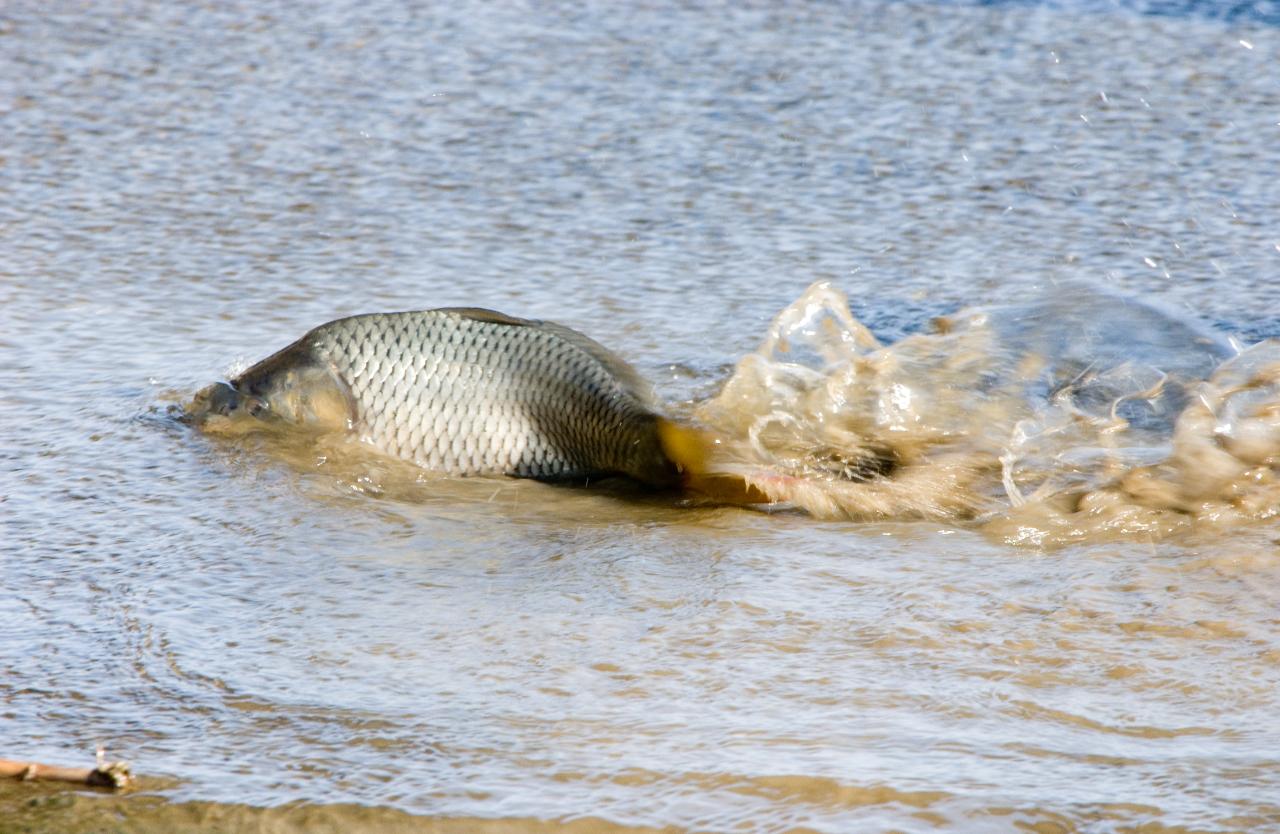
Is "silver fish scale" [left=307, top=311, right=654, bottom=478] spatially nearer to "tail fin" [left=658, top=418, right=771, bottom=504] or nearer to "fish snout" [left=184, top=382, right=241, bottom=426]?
"tail fin" [left=658, top=418, right=771, bottom=504]

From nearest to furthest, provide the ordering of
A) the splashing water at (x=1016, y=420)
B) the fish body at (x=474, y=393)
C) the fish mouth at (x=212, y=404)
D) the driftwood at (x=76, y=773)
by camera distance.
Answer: the driftwood at (x=76, y=773), the splashing water at (x=1016, y=420), the fish body at (x=474, y=393), the fish mouth at (x=212, y=404)

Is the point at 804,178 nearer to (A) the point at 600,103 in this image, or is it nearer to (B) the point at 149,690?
(A) the point at 600,103

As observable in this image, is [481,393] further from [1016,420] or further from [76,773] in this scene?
[76,773]

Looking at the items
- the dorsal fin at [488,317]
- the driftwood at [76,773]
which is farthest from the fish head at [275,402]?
the driftwood at [76,773]

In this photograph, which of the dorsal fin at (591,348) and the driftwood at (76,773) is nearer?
the driftwood at (76,773)

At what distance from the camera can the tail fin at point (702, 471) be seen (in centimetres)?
364

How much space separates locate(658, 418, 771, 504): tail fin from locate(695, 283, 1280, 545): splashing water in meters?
0.03

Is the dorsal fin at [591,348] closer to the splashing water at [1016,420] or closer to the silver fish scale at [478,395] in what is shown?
the silver fish scale at [478,395]

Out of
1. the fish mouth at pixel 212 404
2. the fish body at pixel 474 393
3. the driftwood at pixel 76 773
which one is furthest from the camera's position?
the fish mouth at pixel 212 404

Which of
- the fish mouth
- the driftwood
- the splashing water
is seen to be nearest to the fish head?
the fish mouth

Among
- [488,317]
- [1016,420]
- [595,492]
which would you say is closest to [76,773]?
[595,492]

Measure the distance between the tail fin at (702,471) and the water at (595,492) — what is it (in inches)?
6.5

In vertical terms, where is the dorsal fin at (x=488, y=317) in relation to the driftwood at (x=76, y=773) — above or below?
above

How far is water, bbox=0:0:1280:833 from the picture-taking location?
2.38 metres
